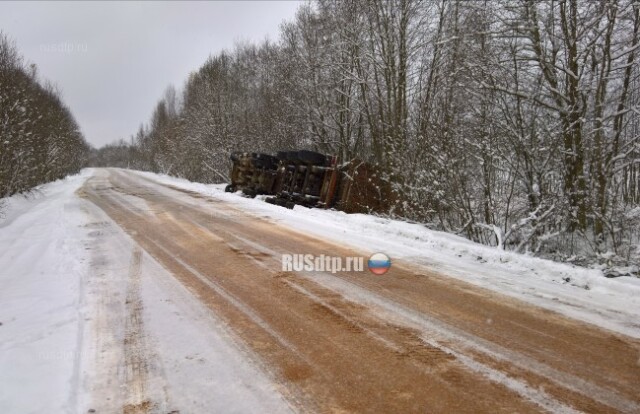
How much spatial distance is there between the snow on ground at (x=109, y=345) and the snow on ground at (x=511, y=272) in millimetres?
3224

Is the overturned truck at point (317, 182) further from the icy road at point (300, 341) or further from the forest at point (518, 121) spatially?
the icy road at point (300, 341)

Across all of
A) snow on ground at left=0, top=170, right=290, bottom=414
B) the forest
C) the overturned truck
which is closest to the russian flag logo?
the forest

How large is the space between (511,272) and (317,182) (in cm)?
891

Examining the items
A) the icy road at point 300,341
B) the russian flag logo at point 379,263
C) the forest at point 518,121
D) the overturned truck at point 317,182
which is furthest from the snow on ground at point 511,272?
the overturned truck at point 317,182

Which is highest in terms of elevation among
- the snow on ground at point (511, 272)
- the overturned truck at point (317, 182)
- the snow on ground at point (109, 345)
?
the overturned truck at point (317, 182)

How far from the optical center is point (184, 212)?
480 inches

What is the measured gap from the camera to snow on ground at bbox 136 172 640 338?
14.0ft

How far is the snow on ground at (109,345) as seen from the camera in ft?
9.02

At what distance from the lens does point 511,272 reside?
18.8ft

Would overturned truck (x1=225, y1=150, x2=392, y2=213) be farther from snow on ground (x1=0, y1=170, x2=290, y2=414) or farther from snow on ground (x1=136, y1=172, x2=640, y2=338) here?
snow on ground (x1=0, y1=170, x2=290, y2=414)

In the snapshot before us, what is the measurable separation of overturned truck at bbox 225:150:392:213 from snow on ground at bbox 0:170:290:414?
23.8 feet

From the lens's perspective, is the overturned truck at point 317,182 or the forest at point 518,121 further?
the overturned truck at point 317,182

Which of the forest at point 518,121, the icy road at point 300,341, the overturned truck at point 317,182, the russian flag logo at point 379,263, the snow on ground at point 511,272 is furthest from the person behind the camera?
the overturned truck at point 317,182

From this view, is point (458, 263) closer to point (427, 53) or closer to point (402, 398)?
point (402, 398)
